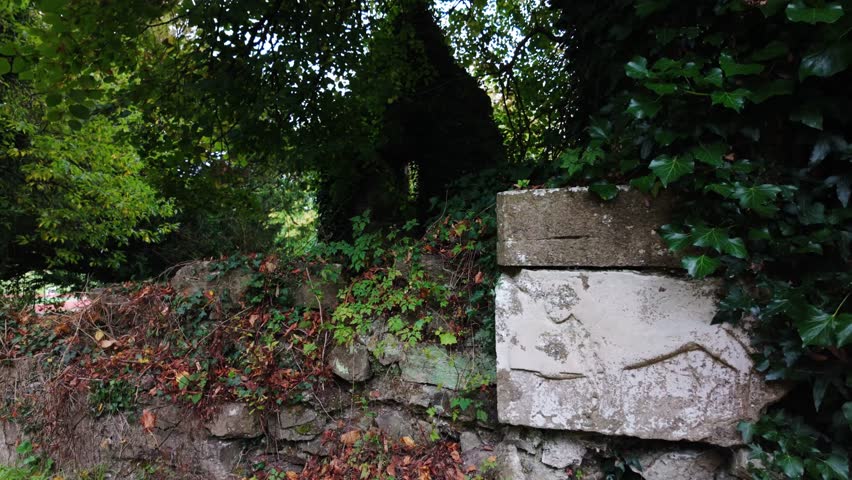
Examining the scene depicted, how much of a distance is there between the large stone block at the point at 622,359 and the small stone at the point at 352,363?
1108mm

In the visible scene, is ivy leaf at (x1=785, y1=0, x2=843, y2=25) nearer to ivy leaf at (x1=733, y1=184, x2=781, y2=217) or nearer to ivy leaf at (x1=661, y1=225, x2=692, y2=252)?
ivy leaf at (x1=733, y1=184, x2=781, y2=217)

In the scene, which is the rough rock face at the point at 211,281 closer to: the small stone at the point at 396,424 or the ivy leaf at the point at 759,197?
the small stone at the point at 396,424

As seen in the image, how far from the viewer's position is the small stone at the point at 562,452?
7.13 ft

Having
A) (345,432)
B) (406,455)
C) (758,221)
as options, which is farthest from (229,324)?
(758,221)

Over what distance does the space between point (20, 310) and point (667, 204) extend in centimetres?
573

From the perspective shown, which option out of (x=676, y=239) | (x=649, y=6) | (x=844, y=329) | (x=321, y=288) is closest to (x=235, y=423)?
(x=321, y=288)

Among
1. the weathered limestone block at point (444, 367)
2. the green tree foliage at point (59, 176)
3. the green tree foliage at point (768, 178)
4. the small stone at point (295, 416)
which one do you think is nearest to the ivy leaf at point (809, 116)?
the green tree foliage at point (768, 178)

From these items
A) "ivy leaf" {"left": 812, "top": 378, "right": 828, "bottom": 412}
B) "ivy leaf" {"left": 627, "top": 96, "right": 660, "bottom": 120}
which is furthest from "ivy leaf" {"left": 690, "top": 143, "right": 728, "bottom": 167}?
"ivy leaf" {"left": 812, "top": 378, "right": 828, "bottom": 412}

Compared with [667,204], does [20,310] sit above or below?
below

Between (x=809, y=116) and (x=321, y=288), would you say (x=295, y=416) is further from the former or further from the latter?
(x=809, y=116)

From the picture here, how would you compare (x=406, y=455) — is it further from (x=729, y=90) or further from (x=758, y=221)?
(x=729, y=90)

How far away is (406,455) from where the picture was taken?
8.95 feet

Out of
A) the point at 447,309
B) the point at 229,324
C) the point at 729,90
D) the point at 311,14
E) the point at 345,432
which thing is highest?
the point at 311,14

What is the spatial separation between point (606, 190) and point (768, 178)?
62 cm
